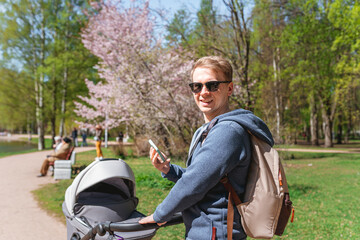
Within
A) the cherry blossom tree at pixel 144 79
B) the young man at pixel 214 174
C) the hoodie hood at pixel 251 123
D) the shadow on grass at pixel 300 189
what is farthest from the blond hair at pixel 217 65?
the shadow on grass at pixel 300 189

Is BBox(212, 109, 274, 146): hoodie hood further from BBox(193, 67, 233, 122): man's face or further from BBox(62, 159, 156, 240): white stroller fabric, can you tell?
BBox(62, 159, 156, 240): white stroller fabric

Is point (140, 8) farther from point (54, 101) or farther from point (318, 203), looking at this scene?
point (54, 101)

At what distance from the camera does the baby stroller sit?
2.30 meters

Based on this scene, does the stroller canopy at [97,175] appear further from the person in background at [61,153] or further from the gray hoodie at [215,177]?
the person in background at [61,153]

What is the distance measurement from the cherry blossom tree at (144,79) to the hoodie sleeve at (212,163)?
627 cm

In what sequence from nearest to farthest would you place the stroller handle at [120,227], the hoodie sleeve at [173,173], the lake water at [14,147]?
the stroller handle at [120,227] < the hoodie sleeve at [173,173] < the lake water at [14,147]

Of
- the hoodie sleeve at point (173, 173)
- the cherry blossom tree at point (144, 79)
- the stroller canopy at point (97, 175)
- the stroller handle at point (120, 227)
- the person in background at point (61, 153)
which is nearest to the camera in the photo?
the stroller handle at point (120, 227)

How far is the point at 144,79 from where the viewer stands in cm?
913

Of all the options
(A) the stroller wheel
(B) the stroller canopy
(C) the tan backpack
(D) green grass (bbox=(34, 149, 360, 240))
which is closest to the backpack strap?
(C) the tan backpack

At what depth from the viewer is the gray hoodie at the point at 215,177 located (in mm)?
1408

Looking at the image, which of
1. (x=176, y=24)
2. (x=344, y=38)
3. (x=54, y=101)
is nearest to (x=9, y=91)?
(x=54, y=101)

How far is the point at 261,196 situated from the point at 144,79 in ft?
26.4

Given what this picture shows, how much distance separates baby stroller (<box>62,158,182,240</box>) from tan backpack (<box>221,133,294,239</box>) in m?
1.02

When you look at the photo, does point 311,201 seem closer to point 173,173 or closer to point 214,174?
point 173,173
